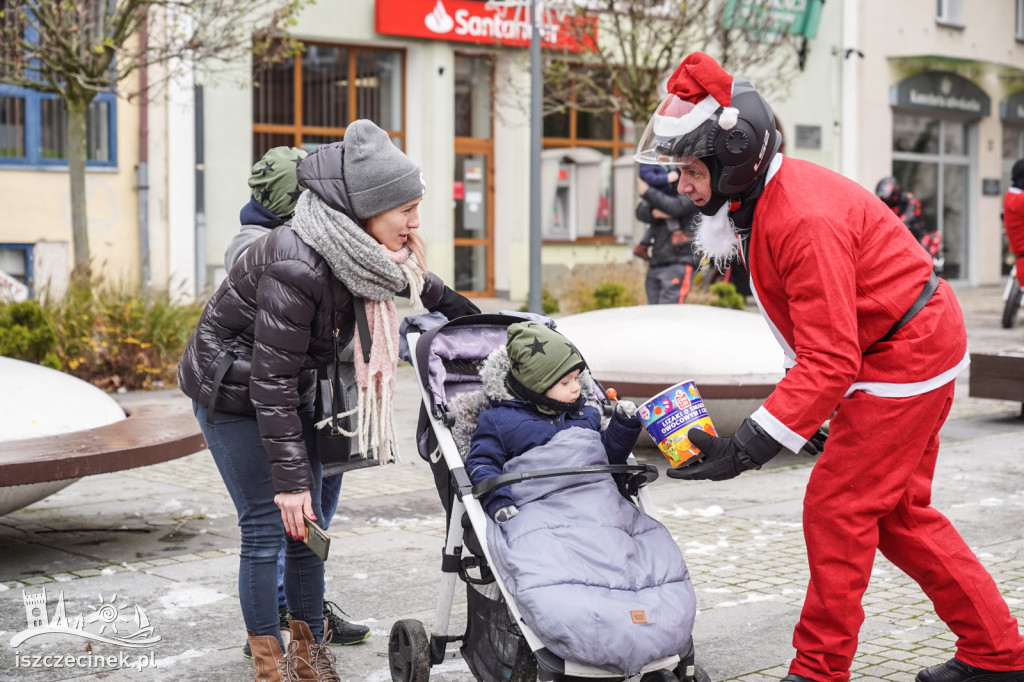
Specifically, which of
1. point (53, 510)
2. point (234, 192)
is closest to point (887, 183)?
point (234, 192)

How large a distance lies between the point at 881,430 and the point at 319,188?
177cm

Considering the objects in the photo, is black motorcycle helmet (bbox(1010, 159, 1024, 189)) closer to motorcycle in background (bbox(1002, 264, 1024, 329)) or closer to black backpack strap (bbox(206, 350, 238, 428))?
motorcycle in background (bbox(1002, 264, 1024, 329))

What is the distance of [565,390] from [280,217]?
1.27 meters

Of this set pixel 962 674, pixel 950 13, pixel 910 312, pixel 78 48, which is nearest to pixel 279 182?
pixel 910 312

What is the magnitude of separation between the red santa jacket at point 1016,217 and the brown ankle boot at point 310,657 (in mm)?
7723

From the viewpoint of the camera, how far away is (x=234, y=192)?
1866 centimetres

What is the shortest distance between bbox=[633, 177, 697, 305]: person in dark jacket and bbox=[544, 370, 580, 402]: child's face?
6.81 meters

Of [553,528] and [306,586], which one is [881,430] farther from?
[306,586]

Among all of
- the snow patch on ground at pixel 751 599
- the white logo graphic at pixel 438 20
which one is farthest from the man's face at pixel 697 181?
the white logo graphic at pixel 438 20

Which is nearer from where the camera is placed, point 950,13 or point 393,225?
point 393,225

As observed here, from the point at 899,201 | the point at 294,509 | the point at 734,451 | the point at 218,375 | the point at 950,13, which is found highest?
the point at 950,13

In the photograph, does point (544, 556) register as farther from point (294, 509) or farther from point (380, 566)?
point (380, 566)

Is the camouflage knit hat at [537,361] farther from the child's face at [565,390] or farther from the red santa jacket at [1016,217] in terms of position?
the red santa jacket at [1016,217]

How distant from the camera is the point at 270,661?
386 centimetres
